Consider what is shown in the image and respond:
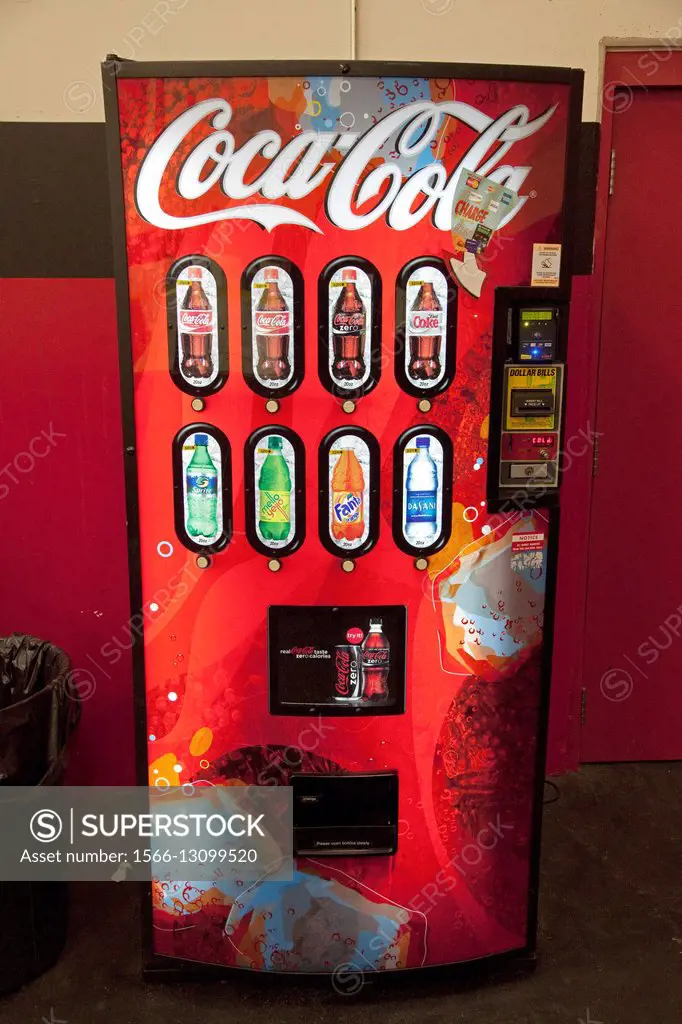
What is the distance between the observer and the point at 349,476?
1813 millimetres

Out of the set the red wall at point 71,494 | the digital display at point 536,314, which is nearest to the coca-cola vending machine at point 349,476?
the digital display at point 536,314

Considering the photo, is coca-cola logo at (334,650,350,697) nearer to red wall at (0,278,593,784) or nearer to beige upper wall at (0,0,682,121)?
red wall at (0,278,593,784)

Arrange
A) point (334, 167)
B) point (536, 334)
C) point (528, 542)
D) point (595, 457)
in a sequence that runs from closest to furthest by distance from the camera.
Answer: point (334, 167) → point (536, 334) → point (528, 542) → point (595, 457)

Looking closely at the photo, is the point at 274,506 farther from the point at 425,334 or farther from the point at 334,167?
the point at 334,167

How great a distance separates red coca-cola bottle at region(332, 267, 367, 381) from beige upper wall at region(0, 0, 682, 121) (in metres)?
1.03

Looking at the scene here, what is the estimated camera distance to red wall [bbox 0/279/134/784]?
94.8 inches

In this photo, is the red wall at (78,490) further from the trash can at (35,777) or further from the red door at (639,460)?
the trash can at (35,777)

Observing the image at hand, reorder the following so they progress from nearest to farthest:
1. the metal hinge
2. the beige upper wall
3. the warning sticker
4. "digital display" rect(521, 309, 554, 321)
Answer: "digital display" rect(521, 309, 554, 321) → the warning sticker → the beige upper wall → the metal hinge

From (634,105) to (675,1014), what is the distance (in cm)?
251

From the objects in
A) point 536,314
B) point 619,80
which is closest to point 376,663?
point 536,314

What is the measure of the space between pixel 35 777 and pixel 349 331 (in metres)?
1.36

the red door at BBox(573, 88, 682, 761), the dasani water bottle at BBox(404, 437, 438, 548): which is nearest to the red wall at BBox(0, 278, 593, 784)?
the red door at BBox(573, 88, 682, 761)

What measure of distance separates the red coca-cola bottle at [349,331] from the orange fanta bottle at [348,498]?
0.57 ft

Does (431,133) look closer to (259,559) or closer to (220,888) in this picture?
(259,559)
